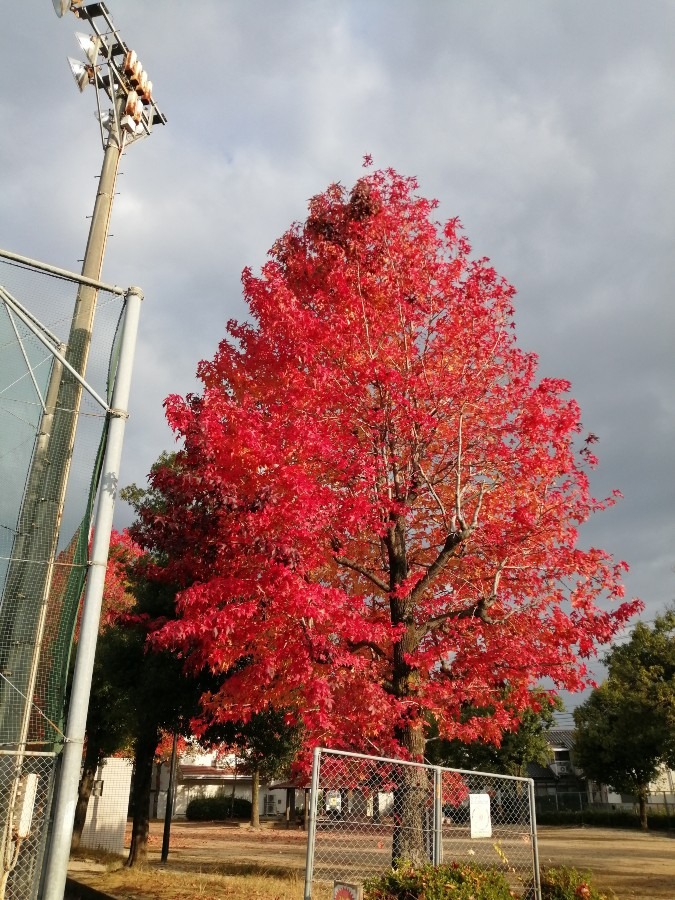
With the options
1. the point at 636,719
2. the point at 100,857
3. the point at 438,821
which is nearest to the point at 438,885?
the point at 438,821

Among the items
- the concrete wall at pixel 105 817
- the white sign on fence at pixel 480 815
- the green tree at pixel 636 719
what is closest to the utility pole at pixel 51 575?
the white sign on fence at pixel 480 815

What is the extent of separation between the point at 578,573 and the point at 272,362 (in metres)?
5.86

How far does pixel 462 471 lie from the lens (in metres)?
11.5

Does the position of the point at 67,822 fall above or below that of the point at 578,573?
below

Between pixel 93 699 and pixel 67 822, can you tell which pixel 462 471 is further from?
pixel 93 699

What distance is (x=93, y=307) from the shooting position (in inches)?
316

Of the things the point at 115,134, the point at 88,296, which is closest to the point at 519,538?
the point at 88,296

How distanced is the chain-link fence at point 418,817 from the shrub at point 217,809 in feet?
151

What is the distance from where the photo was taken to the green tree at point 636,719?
121ft

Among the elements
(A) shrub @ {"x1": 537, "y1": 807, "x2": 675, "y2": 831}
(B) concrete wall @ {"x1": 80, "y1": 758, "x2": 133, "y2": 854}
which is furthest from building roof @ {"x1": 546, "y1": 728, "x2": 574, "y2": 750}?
(B) concrete wall @ {"x1": 80, "y1": 758, "x2": 133, "y2": 854}

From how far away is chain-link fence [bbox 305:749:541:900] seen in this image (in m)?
7.61

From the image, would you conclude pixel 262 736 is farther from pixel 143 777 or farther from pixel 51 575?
pixel 51 575

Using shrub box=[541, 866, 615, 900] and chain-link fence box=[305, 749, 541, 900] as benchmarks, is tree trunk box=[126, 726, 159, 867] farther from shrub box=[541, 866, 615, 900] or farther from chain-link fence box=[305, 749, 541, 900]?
shrub box=[541, 866, 615, 900]

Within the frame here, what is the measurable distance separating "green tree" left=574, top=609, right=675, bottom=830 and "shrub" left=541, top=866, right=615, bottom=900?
31.6m
